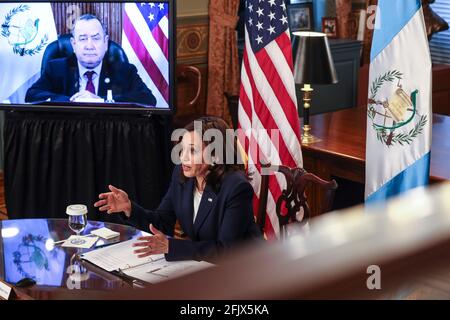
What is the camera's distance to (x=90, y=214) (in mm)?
4453

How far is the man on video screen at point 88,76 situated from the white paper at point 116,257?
191 centimetres

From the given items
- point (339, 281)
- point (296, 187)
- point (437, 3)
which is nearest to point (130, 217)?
point (296, 187)

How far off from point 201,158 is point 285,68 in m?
1.39

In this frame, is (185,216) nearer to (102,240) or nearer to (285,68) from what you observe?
(102,240)

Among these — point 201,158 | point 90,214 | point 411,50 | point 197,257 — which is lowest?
point 90,214

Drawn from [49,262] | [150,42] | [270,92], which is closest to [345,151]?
[270,92]

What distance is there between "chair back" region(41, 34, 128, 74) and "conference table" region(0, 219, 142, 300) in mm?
1674

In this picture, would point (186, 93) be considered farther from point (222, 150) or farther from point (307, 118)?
point (222, 150)

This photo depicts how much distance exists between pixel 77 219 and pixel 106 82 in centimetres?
187

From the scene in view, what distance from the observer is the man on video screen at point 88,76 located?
4336 millimetres

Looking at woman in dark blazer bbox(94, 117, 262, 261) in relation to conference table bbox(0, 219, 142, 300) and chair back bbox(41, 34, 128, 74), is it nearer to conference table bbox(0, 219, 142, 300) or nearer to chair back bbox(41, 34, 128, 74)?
conference table bbox(0, 219, 142, 300)

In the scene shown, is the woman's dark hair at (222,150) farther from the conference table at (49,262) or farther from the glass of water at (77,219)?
the glass of water at (77,219)

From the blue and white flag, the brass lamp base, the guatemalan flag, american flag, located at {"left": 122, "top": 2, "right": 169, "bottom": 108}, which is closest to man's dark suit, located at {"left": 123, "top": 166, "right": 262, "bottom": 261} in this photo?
the guatemalan flag

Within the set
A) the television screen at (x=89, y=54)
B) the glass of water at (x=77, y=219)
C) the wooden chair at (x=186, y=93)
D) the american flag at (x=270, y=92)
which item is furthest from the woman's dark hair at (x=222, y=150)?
the wooden chair at (x=186, y=93)
